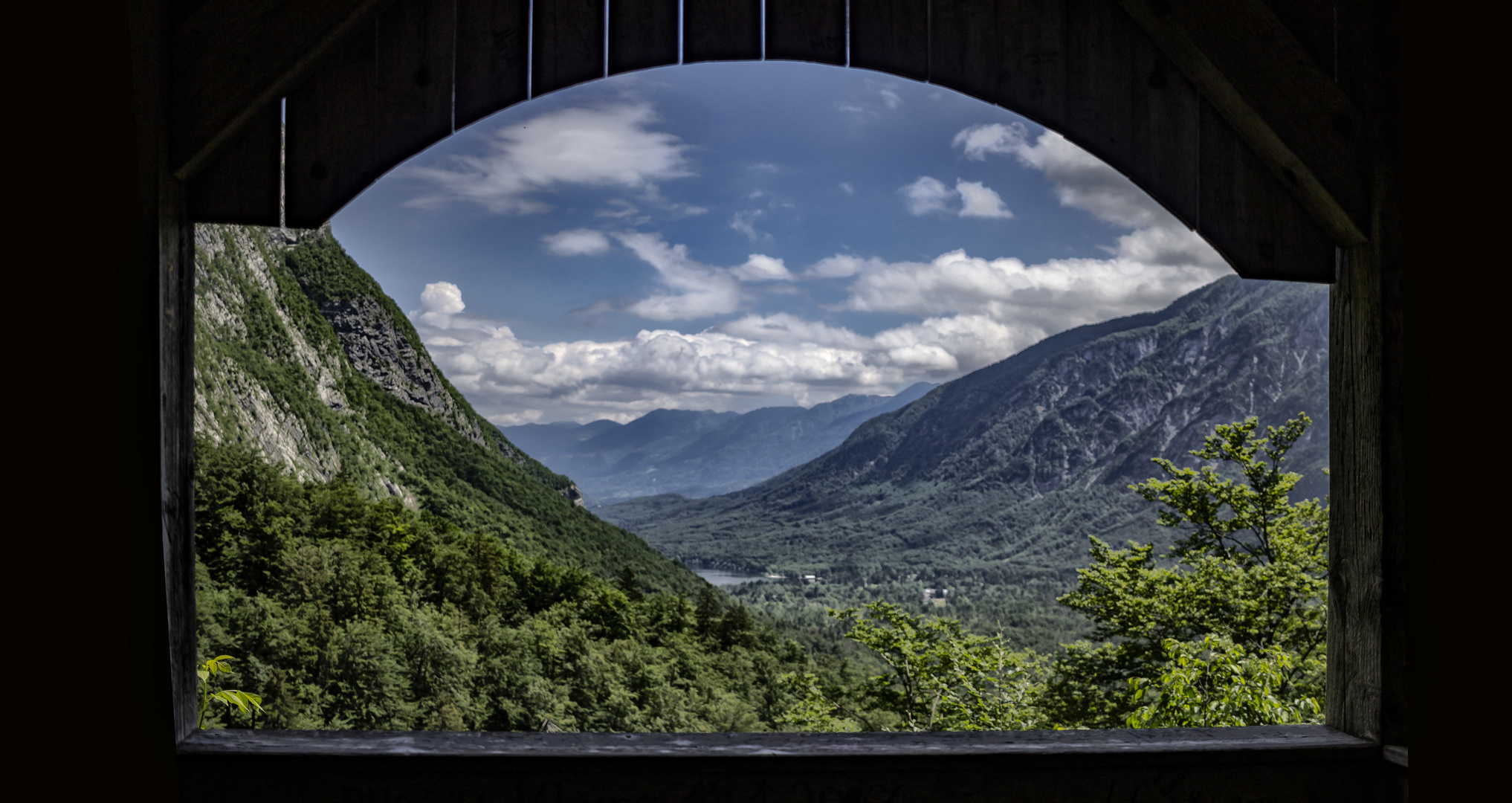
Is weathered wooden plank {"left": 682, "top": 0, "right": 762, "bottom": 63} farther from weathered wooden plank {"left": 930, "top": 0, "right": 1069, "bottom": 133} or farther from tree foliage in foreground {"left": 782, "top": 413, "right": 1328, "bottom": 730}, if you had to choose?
tree foliage in foreground {"left": 782, "top": 413, "right": 1328, "bottom": 730}

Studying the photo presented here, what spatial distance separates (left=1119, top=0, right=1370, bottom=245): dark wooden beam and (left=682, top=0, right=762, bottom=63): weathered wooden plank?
75cm

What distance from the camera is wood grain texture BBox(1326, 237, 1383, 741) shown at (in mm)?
1422

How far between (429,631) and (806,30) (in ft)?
90.4

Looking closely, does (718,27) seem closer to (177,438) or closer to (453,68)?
(453,68)

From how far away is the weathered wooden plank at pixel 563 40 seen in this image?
57.2 inches

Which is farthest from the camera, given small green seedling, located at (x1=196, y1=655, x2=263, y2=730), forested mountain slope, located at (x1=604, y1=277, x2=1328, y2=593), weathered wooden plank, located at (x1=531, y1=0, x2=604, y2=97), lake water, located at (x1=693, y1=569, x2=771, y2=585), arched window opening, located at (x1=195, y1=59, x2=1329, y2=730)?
forested mountain slope, located at (x1=604, y1=277, x2=1328, y2=593)

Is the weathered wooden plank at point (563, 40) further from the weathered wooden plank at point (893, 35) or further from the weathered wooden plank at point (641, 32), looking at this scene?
the weathered wooden plank at point (893, 35)

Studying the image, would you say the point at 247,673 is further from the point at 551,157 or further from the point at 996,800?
the point at 551,157

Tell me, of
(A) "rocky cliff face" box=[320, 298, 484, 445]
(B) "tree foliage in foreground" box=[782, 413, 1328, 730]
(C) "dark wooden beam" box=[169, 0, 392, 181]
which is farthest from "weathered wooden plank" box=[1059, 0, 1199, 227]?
(A) "rocky cliff face" box=[320, 298, 484, 445]

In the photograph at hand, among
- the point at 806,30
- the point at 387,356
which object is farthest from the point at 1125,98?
A: the point at 387,356

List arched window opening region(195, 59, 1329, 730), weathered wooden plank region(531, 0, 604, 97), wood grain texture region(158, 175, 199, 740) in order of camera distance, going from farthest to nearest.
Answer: arched window opening region(195, 59, 1329, 730)
weathered wooden plank region(531, 0, 604, 97)
wood grain texture region(158, 175, 199, 740)

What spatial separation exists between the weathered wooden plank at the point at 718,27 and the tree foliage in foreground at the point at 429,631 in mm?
19437

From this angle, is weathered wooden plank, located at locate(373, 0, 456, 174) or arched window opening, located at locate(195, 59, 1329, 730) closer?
weathered wooden plank, located at locate(373, 0, 456, 174)

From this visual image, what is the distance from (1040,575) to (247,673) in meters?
66.1
